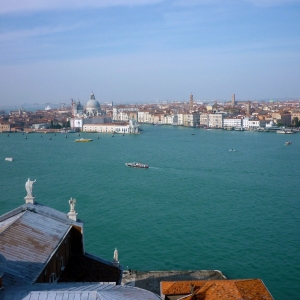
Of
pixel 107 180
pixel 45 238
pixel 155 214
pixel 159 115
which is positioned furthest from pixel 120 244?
pixel 159 115

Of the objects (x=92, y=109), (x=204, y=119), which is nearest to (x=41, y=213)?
(x=204, y=119)

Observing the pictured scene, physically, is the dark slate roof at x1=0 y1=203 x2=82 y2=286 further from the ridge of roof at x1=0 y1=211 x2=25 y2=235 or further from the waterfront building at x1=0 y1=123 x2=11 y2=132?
the waterfront building at x1=0 y1=123 x2=11 y2=132

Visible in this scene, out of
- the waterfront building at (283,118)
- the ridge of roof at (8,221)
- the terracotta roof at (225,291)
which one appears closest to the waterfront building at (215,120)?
the waterfront building at (283,118)

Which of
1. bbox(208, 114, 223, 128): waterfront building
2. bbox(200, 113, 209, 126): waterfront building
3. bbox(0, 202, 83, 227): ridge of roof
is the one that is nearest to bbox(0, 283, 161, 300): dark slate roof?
bbox(0, 202, 83, 227): ridge of roof

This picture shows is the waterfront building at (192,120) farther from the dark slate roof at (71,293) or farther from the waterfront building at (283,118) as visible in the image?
the dark slate roof at (71,293)

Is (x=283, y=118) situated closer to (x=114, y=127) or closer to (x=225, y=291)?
(x=114, y=127)

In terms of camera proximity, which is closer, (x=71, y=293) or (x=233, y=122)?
(x=71, y=293)
